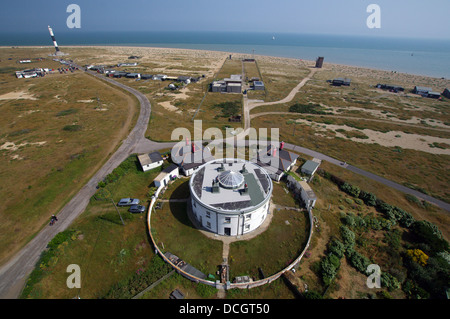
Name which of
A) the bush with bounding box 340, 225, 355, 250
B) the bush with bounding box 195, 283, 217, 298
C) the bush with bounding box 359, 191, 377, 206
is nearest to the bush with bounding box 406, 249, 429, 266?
the bush with bounding box 340, 225, 355, 250

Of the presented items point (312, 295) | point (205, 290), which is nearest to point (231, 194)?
point (205, 290)

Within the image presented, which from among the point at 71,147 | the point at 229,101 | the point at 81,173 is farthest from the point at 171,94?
the point at 81,173

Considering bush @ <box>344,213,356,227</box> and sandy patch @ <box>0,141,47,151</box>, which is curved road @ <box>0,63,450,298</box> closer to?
bush @ <box>344,213,356,227</box>

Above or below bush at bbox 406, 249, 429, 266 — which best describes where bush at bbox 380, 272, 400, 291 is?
below

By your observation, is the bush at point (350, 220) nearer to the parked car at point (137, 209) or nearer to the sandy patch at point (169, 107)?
the parked car at point (137, 209)

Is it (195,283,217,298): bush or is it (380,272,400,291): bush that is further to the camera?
(380,272,400,291): bush
